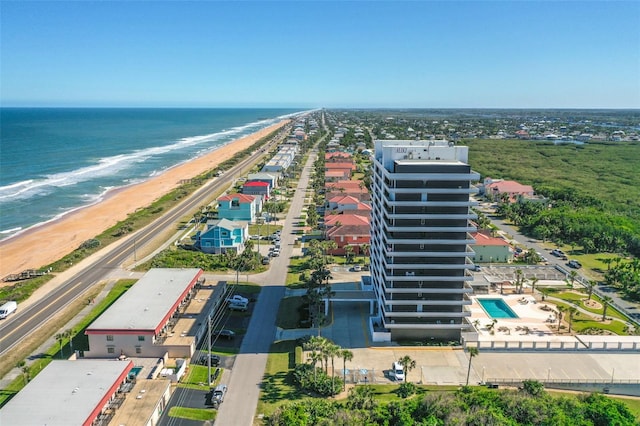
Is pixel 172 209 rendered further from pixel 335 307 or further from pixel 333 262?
pixel 335 307

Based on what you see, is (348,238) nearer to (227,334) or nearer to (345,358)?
(227,334)

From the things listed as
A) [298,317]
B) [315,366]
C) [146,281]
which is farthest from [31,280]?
[315,366]

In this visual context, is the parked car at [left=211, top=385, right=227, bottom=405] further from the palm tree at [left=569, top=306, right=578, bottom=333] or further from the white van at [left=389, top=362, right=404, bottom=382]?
the palm tree at [left=569, top=306, right=578, bottom=333]

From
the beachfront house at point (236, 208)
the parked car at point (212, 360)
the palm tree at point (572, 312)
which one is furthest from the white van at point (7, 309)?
the palm tree at point (572, 312)

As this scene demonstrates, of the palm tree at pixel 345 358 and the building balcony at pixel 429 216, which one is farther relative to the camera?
the building balcony at pixel 429 216

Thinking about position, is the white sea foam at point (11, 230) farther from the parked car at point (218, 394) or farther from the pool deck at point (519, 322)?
the pool deck at point (519, 322)

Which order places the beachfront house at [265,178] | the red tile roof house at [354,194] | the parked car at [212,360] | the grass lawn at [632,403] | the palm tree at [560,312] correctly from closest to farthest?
the grass lawn at [632,403], the parked car at [212,360], the palm tree at [560,312], the red tile roof house at [354,194], the beachfront house at [265,178]

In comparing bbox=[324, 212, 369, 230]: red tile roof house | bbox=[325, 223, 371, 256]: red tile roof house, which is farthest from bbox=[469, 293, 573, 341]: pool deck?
bbox=[324, 212, 369, 230]: red tile roof house
